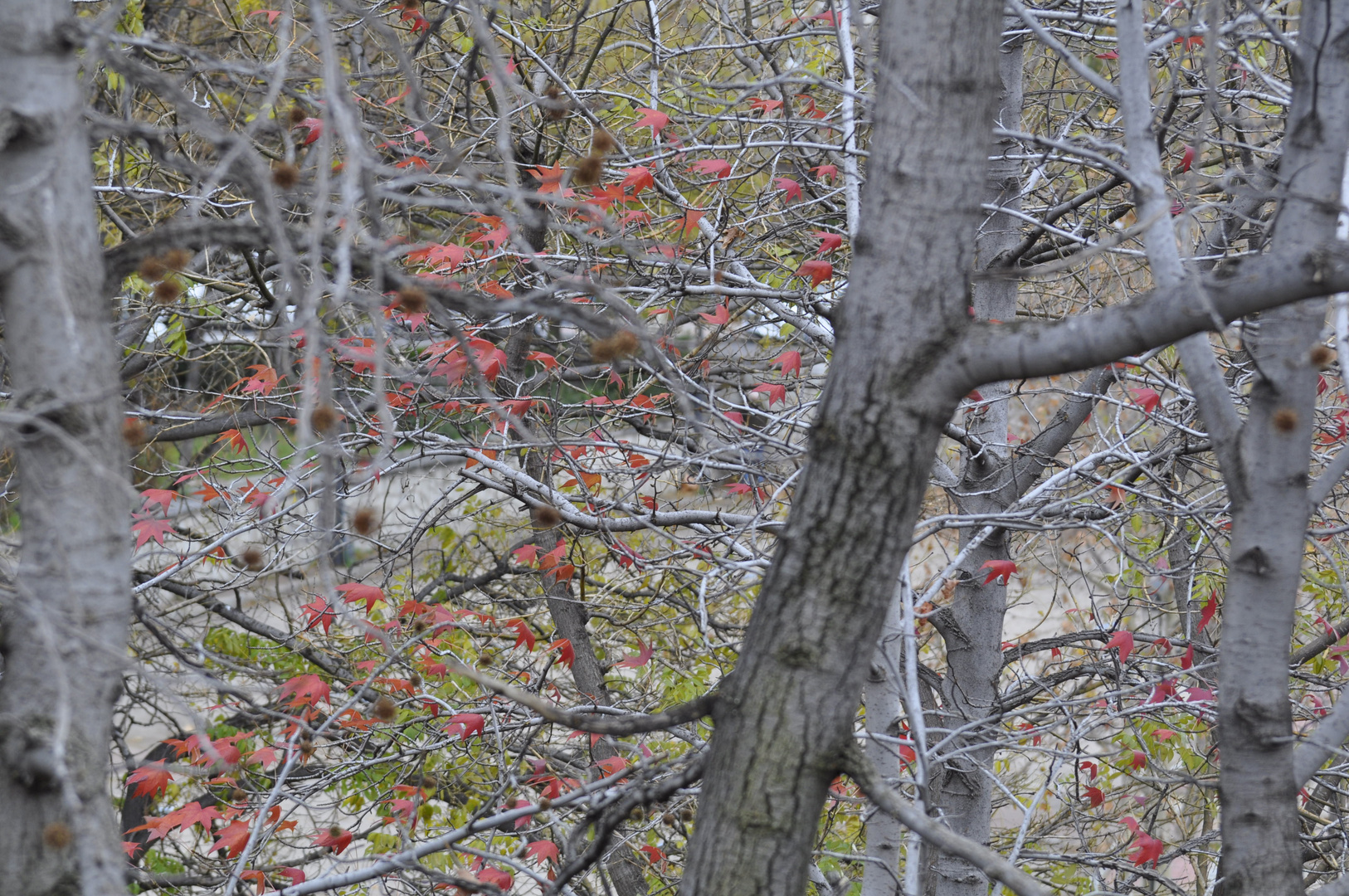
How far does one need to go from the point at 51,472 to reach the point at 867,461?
1335 mm

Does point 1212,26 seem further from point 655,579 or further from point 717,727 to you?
point 655,579

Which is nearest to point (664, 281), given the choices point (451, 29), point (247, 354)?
point (451, 29)

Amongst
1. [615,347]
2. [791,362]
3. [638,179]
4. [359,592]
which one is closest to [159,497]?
[359,592]

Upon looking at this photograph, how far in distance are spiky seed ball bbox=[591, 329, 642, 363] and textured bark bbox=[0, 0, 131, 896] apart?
0.77 m

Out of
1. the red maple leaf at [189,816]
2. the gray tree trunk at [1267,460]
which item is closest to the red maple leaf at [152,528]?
the red maple leaf at [189,816]

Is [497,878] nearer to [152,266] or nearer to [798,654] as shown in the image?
[798,654]

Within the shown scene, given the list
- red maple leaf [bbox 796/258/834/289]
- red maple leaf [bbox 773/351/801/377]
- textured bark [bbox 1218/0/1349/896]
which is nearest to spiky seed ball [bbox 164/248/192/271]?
textured bark [bbox 1218/0/1349/896]

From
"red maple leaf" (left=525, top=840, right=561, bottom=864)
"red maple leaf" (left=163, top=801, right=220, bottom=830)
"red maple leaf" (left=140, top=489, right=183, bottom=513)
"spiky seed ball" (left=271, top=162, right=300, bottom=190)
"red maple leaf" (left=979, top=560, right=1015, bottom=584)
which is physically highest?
"red maple leaf" (left=979, top=560, right=1015, bottom=584)

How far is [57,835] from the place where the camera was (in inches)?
66.2

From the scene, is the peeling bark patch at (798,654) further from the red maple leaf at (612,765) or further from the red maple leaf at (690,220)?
the red maple leaf at (690,220)

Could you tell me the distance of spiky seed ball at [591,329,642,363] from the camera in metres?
1.86

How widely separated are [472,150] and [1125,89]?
4248mm

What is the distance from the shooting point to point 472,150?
19.1 ft

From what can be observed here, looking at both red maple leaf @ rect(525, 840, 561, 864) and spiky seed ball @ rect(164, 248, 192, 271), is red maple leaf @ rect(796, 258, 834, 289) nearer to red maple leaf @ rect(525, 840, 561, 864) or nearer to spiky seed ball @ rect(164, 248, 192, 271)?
red maple leaf @ rect(525, 840, 561, 864)
